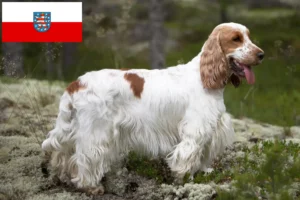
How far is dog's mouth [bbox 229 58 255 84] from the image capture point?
416cm

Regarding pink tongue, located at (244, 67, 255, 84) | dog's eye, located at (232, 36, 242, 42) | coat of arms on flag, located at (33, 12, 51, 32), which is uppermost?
dog's eye, located at (232, 36, 242, 42)

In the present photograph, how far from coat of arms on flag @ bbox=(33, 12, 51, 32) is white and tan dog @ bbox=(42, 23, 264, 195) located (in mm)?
2490

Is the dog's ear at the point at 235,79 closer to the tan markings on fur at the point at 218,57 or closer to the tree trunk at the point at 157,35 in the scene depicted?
the tan markings on fur at the point at 218,57

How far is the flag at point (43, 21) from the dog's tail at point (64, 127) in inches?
95.1

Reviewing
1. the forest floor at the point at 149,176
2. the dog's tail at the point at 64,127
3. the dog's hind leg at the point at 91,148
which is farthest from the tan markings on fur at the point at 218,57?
the dog's tail at the point at 64,127

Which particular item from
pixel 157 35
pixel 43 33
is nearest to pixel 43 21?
pixel 43 33

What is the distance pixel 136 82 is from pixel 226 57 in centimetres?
82

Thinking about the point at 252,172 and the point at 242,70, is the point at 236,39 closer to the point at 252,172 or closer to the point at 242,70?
the point at 242,70

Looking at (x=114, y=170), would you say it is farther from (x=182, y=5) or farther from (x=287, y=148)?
(x=182, y=5)

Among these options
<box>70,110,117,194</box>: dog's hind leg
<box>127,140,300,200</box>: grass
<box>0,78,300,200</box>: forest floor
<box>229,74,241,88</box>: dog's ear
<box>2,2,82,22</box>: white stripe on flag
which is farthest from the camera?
<box>2,2,82,22</box>: white stripe on flag

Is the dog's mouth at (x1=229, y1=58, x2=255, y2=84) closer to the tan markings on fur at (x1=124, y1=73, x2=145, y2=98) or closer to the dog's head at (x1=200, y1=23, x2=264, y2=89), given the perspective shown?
the dog's head at (x1=200, y1=23, x2=264, y2=89)

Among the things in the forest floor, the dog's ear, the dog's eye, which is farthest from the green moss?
the dog's eye

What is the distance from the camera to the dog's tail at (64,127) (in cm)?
423

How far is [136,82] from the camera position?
14.0ft
